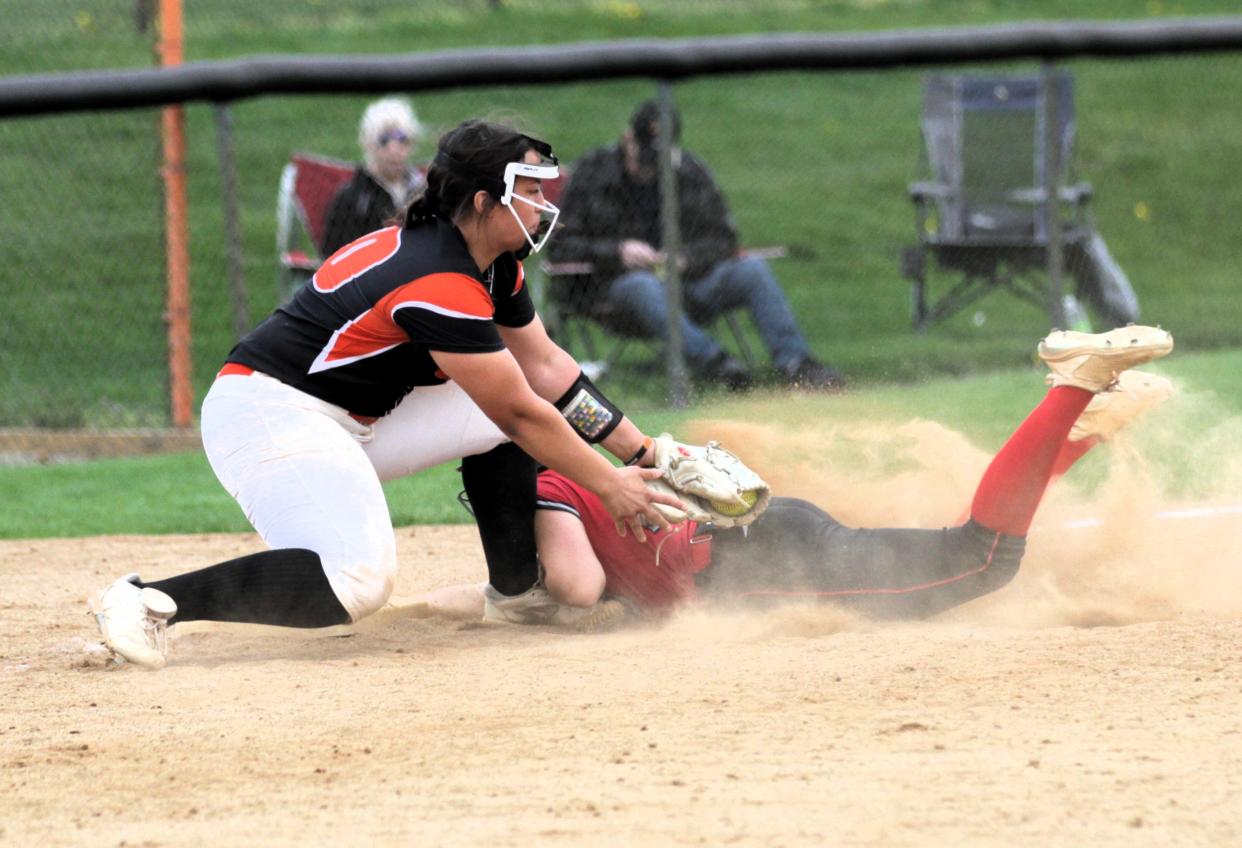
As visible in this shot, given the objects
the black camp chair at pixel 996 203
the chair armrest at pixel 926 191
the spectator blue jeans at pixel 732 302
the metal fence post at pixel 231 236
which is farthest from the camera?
the chair armrest at pixel 926 191

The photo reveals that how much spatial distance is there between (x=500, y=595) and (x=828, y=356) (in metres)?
5.75

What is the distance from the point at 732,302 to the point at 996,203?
9.70 ft

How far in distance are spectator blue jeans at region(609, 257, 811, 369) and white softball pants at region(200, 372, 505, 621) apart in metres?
4.95

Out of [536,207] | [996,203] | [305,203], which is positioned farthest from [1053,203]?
[536,207]

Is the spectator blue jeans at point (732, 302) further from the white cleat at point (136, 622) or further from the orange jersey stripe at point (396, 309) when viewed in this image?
the white cleat at point (136, 622)

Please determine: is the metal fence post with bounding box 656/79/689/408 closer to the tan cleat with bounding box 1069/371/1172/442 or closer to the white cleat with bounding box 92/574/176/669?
the tan cleat with bounding box 1069/371/1172/442

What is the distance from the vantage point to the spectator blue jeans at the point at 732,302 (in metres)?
9.58

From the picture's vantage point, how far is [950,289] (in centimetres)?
1252

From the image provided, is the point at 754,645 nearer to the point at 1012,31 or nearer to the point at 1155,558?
the point at 1155,558

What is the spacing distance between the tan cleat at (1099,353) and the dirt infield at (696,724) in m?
0.69

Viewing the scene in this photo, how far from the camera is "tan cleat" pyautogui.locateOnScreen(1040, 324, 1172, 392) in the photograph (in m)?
4.31

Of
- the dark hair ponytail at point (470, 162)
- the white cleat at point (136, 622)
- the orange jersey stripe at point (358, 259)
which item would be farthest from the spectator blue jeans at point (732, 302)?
the white cleat at point (136, 622)

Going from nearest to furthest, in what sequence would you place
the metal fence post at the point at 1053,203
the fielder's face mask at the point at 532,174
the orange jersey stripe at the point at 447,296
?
the orange jersey stripe at the point at 447,296 → the fielder's face mask at the point at 532,174 → the metal fence post at the point at 1053,203

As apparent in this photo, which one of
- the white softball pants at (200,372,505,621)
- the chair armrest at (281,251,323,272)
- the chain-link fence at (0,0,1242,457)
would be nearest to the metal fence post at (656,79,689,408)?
the chain-link fence at (0,0,1242,457)
